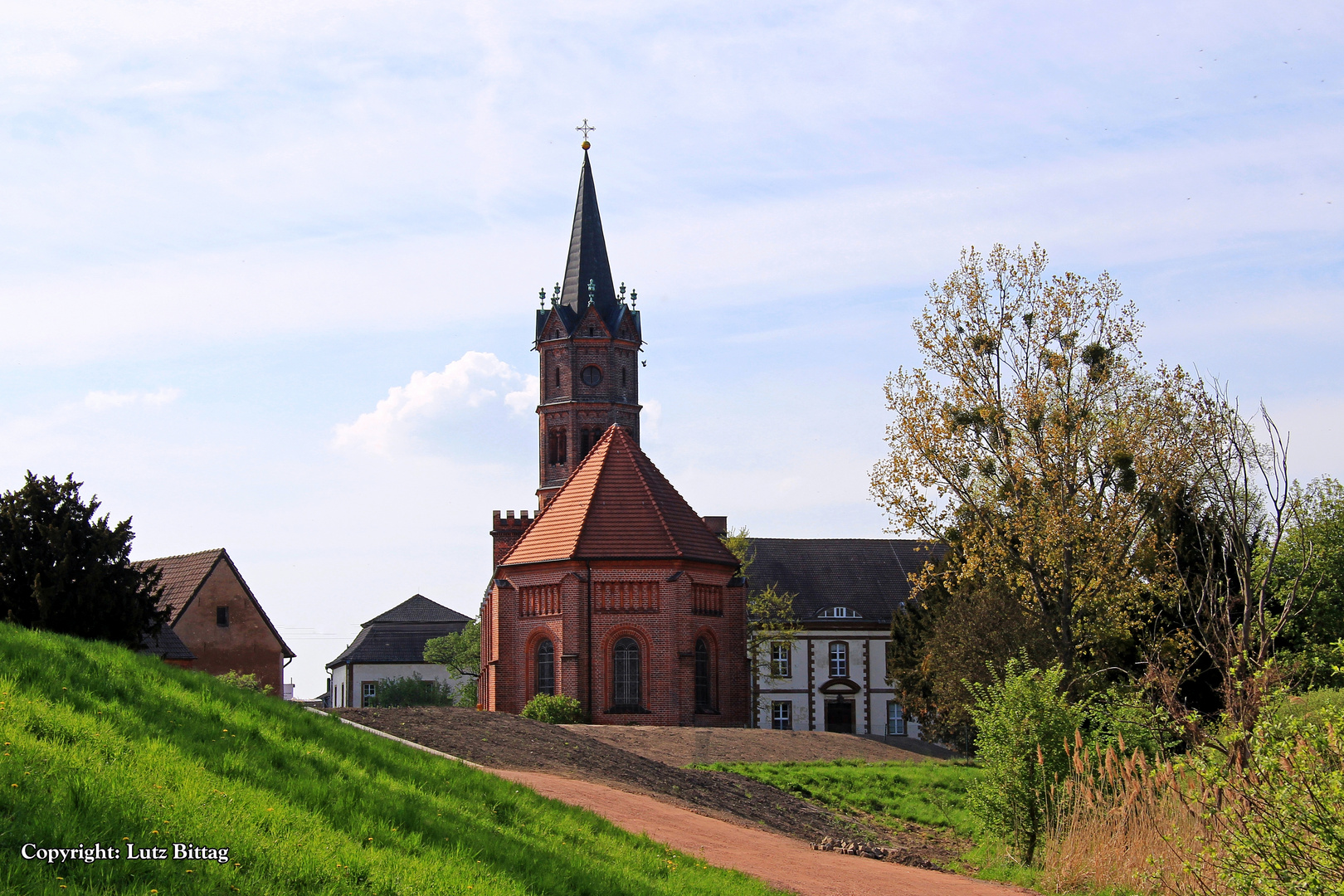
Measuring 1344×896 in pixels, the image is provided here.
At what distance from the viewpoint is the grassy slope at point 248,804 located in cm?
792

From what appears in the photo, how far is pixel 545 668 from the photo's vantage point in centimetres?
3962

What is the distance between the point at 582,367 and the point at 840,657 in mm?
21053

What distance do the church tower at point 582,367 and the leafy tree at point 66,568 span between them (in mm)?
38428

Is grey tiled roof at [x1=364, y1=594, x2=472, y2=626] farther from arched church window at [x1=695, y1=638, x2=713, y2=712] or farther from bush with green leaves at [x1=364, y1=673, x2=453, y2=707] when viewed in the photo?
arched church window at [x1=695, y1=638, x2=713, y2=712]

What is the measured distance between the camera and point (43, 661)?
1177 cm

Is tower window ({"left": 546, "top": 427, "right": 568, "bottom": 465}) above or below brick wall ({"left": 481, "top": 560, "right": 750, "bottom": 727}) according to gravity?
above

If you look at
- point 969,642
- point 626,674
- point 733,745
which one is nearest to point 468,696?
point 626,674

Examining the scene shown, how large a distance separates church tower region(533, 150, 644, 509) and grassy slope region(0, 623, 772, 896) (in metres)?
52.3

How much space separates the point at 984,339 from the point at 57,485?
75.9 feet

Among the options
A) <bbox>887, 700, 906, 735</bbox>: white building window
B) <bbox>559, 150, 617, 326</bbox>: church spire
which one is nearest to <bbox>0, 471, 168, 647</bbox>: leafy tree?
<bbox>559, 150, 617, 326</bbox>: church spire

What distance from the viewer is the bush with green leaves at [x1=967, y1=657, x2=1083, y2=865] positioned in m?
17.9

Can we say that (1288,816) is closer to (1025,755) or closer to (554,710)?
(1025,755)

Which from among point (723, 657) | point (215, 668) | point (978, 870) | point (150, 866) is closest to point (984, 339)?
point (723, 657)

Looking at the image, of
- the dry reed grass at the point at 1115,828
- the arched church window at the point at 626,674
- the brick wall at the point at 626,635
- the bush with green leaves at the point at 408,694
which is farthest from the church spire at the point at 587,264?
the dry reed grass at the point at 1115,828
